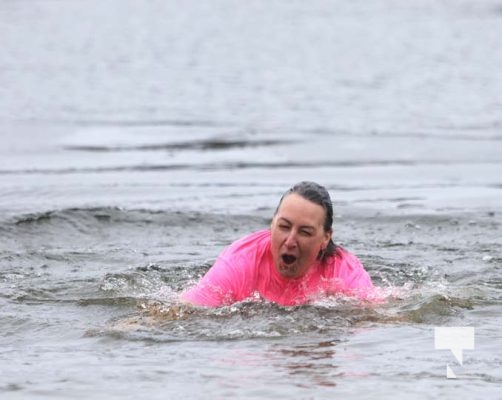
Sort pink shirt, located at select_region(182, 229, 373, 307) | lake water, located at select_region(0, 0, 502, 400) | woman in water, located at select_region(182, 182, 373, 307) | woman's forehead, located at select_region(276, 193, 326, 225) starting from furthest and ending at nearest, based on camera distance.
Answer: pink shirt, located at select_region(182, 229, 373, 307) → woman in water, located at select_region(182, 182, 373, 307) → woman's forehead, located at select_region(276, 193, 326, 225) → lake water, located at select_region(0, 0, 502, 400)

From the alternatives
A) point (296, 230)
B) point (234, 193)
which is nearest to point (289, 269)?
point (296, 230)

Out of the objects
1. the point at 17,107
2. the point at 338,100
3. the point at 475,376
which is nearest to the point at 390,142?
the point at 338,100

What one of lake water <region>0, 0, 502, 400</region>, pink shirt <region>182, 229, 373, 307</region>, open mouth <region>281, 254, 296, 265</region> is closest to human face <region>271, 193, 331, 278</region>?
open mouth <region>281, 254, 296, 265</region>

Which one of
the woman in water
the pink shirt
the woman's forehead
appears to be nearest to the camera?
the woman's forehead

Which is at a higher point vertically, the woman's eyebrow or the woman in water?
the woman's eyebrow

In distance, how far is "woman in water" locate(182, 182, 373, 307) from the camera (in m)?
9.18

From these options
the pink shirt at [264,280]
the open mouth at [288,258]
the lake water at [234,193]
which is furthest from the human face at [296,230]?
the lake water at [234,193]

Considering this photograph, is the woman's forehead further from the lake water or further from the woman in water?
the lake water

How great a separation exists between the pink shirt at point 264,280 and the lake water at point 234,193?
10 cm

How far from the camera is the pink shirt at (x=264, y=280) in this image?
9.47m

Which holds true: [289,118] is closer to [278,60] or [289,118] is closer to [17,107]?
[17,107]

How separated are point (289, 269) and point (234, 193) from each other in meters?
6.92

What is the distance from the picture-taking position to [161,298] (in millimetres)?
10430

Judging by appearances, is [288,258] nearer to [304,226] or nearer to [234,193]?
[304,226]
